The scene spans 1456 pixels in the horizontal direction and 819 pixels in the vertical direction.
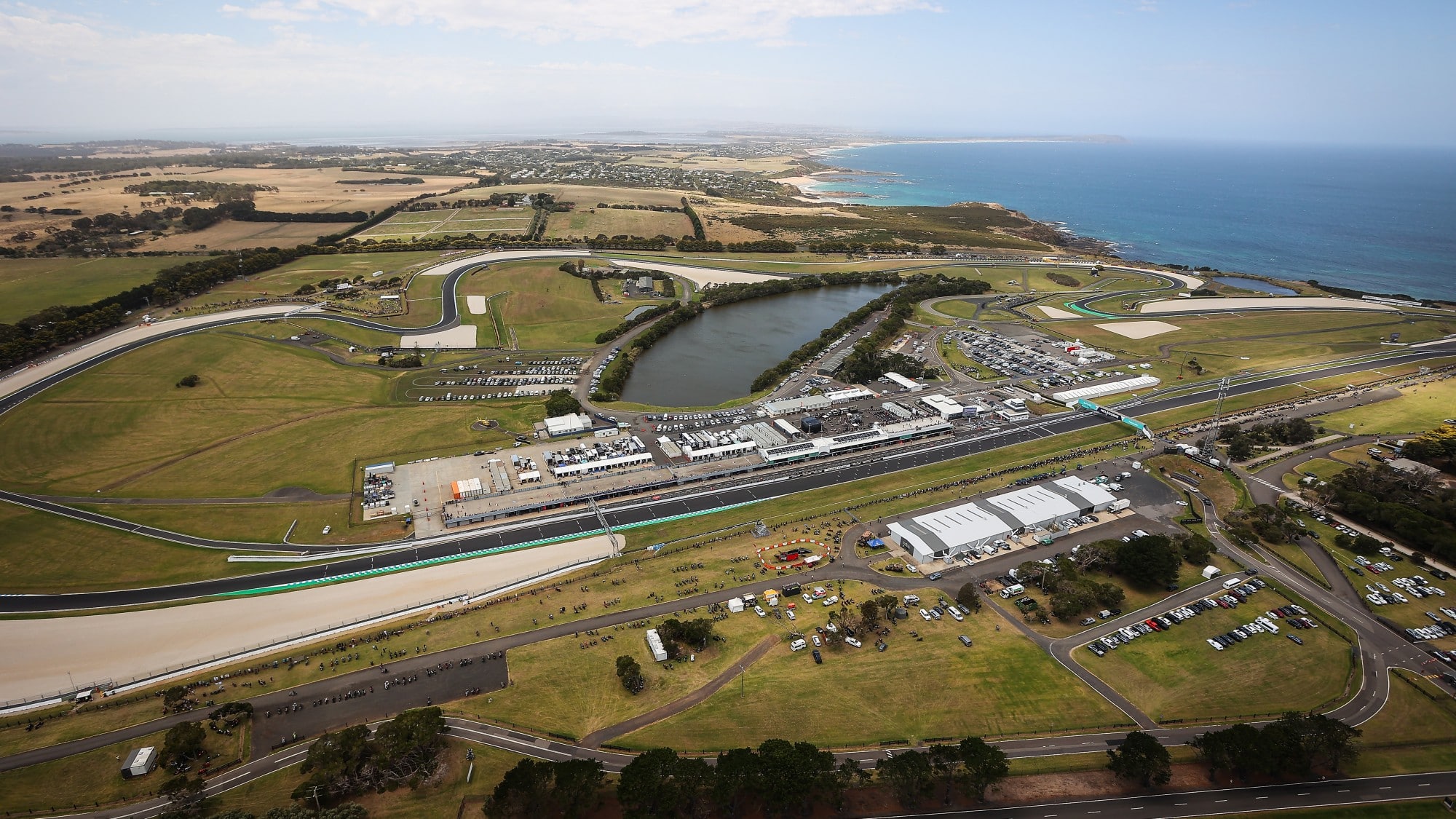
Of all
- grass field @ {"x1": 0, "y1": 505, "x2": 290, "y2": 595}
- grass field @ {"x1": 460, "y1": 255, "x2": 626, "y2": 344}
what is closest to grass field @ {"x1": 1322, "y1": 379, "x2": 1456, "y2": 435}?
grass field @ {"x1": 460, "y1": 255, "x2": 626, "y2": 344}

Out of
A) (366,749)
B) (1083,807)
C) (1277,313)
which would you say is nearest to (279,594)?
(366,749)

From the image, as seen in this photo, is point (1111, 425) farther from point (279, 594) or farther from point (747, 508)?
point (279, 594)

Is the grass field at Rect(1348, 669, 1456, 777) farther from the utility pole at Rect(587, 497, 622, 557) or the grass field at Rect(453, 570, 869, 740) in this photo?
the utility pole at Rect(587, 497, 622, 557)

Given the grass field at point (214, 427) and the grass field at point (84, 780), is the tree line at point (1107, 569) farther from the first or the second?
the grass field at point (214, 427)

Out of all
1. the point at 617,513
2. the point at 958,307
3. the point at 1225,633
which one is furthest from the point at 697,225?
the point at 1225,633

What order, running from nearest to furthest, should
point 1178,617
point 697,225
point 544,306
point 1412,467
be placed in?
point 1178,617
point 1412,467
point 544,306
point 697,225

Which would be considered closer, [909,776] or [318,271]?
[909,776]

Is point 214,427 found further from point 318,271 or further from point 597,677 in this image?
→ point 318,271
